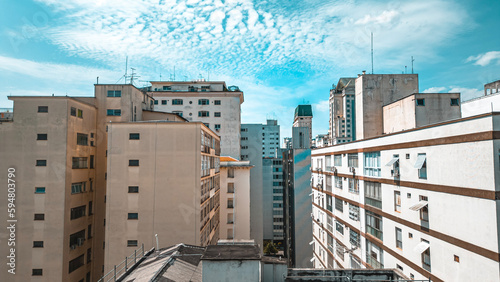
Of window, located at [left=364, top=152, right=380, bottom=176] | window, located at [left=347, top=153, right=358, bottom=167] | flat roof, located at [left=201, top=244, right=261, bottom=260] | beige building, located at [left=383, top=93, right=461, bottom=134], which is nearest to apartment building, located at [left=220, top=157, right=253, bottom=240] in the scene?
window, located at [left=347, top=153, right=358, bottom=167]

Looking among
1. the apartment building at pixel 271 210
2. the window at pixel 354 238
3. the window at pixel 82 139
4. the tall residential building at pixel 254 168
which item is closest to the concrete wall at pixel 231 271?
the window at pixel 354 238

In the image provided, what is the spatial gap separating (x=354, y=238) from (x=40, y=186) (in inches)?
1079

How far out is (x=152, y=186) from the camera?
2311 centimetres

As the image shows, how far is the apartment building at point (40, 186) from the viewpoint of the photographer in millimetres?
23391

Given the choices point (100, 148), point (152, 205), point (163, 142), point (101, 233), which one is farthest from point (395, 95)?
point (101, 233)

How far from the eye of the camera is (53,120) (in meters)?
24.2

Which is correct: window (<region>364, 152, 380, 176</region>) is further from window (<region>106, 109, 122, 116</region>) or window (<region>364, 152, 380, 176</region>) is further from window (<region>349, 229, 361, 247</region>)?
window (<region>106, 109, 122, 116</region>)

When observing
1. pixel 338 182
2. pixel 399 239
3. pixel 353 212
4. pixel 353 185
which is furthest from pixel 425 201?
pixel 338 182

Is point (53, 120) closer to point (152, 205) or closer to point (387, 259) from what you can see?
point (152, 205)

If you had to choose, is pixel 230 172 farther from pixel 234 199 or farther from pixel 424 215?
pixel 424 215

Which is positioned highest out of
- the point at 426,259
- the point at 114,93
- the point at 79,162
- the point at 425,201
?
the point at 114,93

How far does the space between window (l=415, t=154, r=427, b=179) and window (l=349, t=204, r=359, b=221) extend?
27.6 ft

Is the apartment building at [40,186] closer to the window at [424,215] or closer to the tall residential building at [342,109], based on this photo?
the window at [424,215]

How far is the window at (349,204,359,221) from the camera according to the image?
72.0ft
